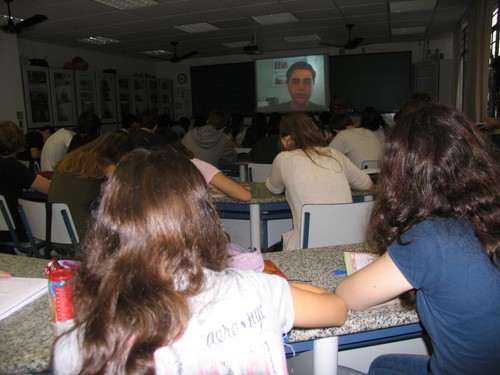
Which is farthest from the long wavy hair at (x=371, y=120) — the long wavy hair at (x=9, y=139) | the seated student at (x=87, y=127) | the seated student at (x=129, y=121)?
the long wavy hair at (x=9, y=139)

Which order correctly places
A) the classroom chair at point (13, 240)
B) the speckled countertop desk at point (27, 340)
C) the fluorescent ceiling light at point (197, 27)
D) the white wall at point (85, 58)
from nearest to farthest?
the speckled countertop desk at point (27, 340), the classroom chair at point (13, 240), the fluorescent ceiling light at point (197, 27), the white wall at point (85, 58)

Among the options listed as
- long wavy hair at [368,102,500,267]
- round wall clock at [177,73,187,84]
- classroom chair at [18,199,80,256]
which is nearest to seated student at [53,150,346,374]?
long wavy hair at [368,102,500,267]

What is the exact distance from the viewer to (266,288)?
2.72 feet

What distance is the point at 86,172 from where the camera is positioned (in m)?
2.45

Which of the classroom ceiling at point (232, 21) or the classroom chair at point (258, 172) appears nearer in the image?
the classroom chair at point (258, 172)

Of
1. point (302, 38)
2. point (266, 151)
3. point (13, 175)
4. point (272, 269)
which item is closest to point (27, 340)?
point (272, 269)

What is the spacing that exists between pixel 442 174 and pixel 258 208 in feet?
5.78

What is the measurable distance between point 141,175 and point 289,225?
2617 mm

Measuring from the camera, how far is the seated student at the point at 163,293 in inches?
27.9

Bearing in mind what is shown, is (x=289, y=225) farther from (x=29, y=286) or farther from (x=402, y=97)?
(x=402, y=97)

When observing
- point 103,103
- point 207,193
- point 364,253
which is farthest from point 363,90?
point 207,193

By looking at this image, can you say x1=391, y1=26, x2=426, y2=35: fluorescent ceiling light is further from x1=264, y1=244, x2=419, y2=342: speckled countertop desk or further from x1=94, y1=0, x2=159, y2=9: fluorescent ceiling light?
x1=264, y1=244, x2=419, y2=342: speckled countertop desk

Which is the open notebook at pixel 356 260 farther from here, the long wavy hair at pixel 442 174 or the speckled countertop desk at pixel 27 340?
the speckled countertop desk at pixel 27 340

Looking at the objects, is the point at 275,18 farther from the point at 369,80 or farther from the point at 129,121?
the point at 369,80
